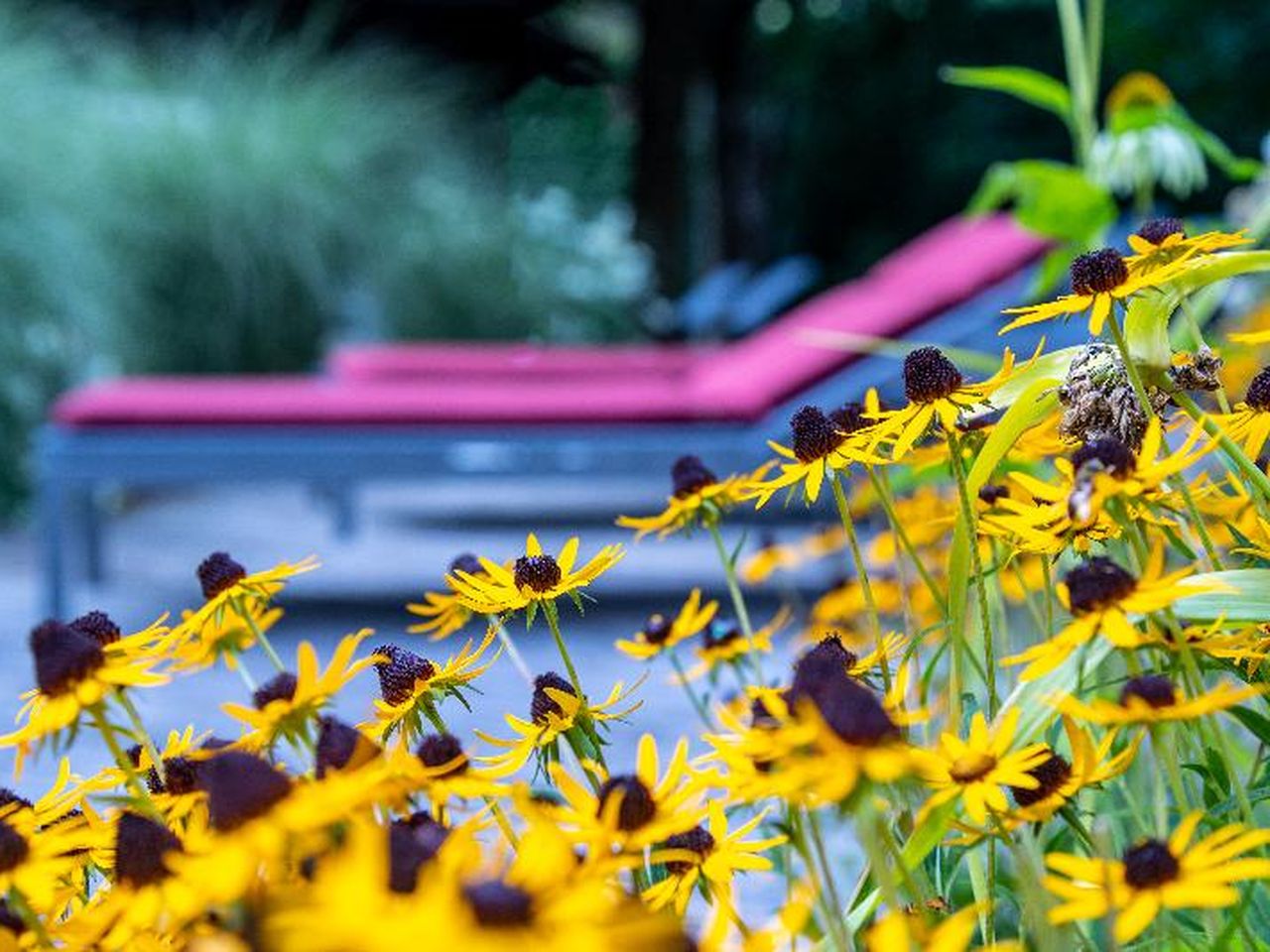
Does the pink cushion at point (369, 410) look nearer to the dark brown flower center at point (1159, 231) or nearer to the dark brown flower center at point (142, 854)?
the dark brown flower center at point (1159, 231)

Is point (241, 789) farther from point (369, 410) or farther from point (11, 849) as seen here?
point (369, 410)

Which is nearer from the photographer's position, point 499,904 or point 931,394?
point 499,904

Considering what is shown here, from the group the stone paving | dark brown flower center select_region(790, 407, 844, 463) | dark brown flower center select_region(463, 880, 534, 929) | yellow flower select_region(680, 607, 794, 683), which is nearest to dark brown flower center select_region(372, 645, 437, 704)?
dark brown flower center select_region(790, 407, 844, 463)

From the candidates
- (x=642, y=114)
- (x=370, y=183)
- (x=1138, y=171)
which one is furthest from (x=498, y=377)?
(x=642, y=114)

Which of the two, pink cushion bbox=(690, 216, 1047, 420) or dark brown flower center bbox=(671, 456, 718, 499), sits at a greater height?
pink cushion bbox=(690, 216, 1047, 420)

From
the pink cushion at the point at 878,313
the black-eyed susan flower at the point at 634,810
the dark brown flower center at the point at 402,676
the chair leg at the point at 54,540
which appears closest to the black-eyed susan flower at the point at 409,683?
the dark brown flower center at the point at 402,676

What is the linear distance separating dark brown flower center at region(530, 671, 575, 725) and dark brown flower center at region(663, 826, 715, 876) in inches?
4.3

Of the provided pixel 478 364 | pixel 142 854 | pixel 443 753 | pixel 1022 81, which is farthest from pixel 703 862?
pixel 478 364

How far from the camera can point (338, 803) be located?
468mm

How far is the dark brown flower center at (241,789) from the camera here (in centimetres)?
48

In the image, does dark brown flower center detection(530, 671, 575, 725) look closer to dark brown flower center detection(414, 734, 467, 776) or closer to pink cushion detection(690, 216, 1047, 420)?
dark brown flower center detection(414, 734, 467, 776)

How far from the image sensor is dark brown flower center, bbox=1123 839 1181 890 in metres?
0.52

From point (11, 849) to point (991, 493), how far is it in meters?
0.64

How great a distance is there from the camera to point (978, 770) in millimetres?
588
